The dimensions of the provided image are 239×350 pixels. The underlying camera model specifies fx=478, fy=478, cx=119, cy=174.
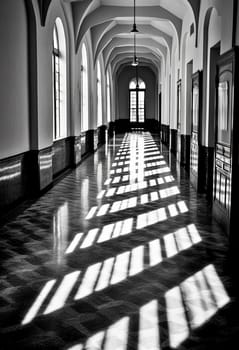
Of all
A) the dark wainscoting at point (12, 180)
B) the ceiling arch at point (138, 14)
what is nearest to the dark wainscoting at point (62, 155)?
the dark wainscoting at point (12, 180)

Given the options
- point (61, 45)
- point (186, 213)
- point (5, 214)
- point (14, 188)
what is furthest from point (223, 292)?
point (61, 45)

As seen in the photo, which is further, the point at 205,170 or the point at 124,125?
the point at 124,125

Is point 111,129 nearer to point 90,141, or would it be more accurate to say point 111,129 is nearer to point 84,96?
point 90,141

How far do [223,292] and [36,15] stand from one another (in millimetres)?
7456

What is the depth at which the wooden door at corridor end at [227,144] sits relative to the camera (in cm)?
678

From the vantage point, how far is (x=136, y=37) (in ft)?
77.6

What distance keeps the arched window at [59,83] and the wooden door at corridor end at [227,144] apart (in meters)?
6.52

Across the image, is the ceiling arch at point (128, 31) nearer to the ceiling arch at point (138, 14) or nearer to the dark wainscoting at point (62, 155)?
the ceiling arch at point (138, 14)

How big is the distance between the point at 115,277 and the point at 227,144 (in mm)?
3123

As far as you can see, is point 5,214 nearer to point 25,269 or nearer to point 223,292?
point 25,269

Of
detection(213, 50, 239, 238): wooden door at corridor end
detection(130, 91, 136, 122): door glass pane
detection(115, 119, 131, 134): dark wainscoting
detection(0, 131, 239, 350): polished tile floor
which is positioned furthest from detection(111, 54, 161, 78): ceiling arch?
detection(213, 50, 239, 238): wooden door at corridor end

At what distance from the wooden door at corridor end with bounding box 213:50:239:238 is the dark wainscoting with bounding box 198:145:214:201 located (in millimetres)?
1809

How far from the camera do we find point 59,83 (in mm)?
14250

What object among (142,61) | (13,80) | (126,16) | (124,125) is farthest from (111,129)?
(13,80)
